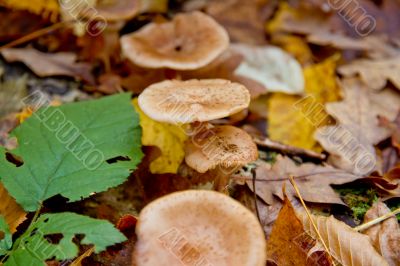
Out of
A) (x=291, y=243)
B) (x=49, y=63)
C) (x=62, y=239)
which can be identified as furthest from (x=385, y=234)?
(x=49, y=63)

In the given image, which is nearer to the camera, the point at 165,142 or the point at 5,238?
the point at 5,238

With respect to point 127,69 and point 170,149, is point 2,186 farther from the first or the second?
point 127,69

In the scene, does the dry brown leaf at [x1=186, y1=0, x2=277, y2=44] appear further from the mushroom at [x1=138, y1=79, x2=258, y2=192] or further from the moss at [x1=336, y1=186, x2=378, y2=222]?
the moss at [x1=336, y1=186, x2=378, y2=222]

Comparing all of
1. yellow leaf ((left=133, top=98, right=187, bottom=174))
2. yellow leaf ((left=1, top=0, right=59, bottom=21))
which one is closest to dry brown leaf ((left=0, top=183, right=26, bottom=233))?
yellow leaf ((left=133, top=98, right=187, bottom=174))

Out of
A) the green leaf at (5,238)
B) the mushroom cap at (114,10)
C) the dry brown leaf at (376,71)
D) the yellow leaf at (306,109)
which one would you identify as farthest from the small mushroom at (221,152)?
the dry brown leaf at (376,71)

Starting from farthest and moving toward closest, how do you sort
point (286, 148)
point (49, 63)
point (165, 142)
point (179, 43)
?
point (49, 63), point (179, 43), point (286, 148), point (165, 142)

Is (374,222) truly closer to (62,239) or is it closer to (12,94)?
(62,239)

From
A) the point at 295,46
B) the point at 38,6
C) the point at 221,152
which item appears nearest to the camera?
the point at 221,152

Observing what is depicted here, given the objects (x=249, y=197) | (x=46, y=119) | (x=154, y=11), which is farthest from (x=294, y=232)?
(x=154, y=11)
